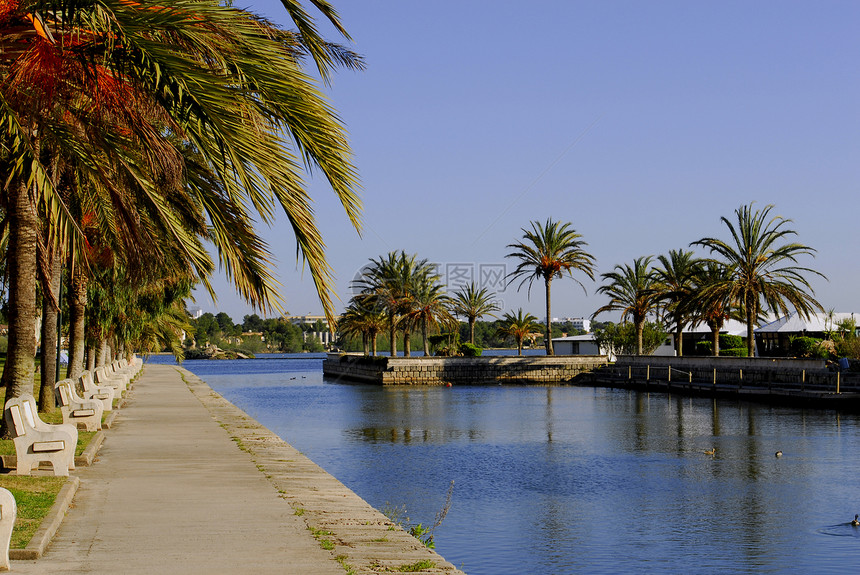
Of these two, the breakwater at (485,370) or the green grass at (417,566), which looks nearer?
the green grass at (417,566)

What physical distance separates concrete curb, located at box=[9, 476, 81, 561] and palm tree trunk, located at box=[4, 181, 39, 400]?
3.45 meters

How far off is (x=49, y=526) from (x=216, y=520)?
1732 millimetres

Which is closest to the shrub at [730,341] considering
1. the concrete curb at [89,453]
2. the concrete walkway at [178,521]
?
the concrete walkway at [178,521]

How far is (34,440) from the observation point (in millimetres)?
11258

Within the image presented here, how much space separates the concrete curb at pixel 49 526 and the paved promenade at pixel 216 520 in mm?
94

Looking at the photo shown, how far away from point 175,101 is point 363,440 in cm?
2200

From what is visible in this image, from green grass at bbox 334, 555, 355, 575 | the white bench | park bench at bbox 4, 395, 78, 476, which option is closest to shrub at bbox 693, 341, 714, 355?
park bench at bbox 4, 395, 78, 476

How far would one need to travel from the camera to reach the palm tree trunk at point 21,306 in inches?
506

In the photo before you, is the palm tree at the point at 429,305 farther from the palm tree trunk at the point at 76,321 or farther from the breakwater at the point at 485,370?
the palm tree trunk at the point at 76,321

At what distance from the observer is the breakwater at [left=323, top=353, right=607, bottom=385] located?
65938 millimetres

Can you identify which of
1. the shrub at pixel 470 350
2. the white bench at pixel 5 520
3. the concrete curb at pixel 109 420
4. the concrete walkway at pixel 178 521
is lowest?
the concrete walkway at pixel 178 521

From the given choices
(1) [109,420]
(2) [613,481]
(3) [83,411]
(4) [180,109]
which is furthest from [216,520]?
(1) [109,420]

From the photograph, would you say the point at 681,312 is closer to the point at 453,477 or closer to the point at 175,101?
the point at 453,477

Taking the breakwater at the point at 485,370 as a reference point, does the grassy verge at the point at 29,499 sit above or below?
below
